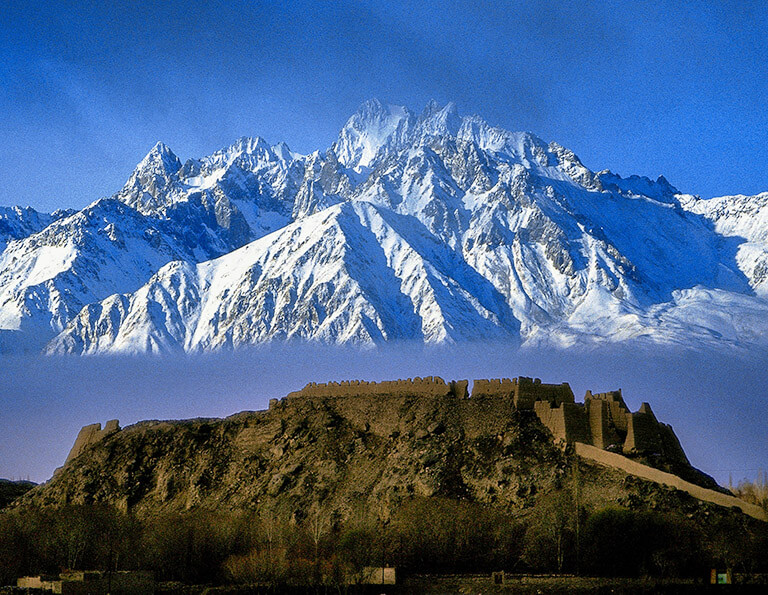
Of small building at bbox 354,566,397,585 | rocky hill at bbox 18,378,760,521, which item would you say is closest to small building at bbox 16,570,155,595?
small building at bbox 354,566,397,585

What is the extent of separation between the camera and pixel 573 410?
331 feet

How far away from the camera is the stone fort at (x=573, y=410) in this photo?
99.4 metres

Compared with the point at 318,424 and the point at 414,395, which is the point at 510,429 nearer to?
the point at 414,395

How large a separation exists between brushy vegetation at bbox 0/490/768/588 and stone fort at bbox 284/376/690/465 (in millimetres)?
9097

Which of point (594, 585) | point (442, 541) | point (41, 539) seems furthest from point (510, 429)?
point (41, 539)

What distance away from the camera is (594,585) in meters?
80.0

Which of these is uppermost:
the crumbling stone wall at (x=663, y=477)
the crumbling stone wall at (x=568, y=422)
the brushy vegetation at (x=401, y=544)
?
the crumbling stone wall at (x=568, y=422)

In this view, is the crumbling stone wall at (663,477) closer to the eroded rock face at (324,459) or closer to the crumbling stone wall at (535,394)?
the eroded rock face at (324,459)

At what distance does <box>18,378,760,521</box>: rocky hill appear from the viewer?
96.3m

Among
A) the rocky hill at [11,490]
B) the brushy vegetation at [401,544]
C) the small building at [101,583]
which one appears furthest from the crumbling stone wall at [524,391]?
the rocky hill at [11,490]

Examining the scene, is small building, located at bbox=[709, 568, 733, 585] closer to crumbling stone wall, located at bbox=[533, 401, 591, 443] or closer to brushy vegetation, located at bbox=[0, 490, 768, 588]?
brushy vegetation, located at bbox=[0, 490, 768, 588]

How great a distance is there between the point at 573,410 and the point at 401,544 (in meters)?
19.5

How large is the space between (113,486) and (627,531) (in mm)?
52628

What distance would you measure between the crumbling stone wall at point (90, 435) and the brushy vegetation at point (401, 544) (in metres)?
23.4
